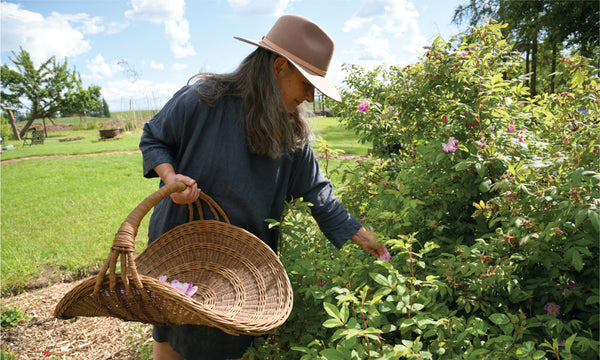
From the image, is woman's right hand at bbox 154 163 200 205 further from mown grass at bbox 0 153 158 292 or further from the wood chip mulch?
mown grass at bbox 0 153 158 292

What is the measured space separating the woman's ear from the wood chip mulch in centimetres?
194

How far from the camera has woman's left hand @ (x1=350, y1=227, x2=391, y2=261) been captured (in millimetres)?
1723

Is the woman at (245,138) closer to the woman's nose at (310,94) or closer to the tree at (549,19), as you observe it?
the woman's nose at (310,94)

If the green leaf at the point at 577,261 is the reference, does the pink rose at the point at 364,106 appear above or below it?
above

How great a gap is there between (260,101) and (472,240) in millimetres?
1088

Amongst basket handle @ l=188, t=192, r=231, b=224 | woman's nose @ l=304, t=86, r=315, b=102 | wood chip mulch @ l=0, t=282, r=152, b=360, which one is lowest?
wood chip mulch @ l=0, t=282, r=152, b=360

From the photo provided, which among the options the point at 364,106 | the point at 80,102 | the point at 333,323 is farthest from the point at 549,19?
the point at 80,102

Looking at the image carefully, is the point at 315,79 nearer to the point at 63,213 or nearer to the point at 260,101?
the point at 260,101

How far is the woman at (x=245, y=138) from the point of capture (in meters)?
1.66

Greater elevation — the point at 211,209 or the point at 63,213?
the point at 211,209

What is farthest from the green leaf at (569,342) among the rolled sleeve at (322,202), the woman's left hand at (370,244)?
the rolled sleeve at (322,202)

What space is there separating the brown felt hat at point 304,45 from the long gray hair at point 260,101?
0.23 ft

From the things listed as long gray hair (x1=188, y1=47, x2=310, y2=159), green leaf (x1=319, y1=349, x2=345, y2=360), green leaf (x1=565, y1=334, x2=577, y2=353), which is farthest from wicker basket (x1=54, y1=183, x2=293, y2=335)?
green leaf (x1=565, y1=334, x2=577, y2=353)

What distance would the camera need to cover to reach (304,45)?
5.38 ft
